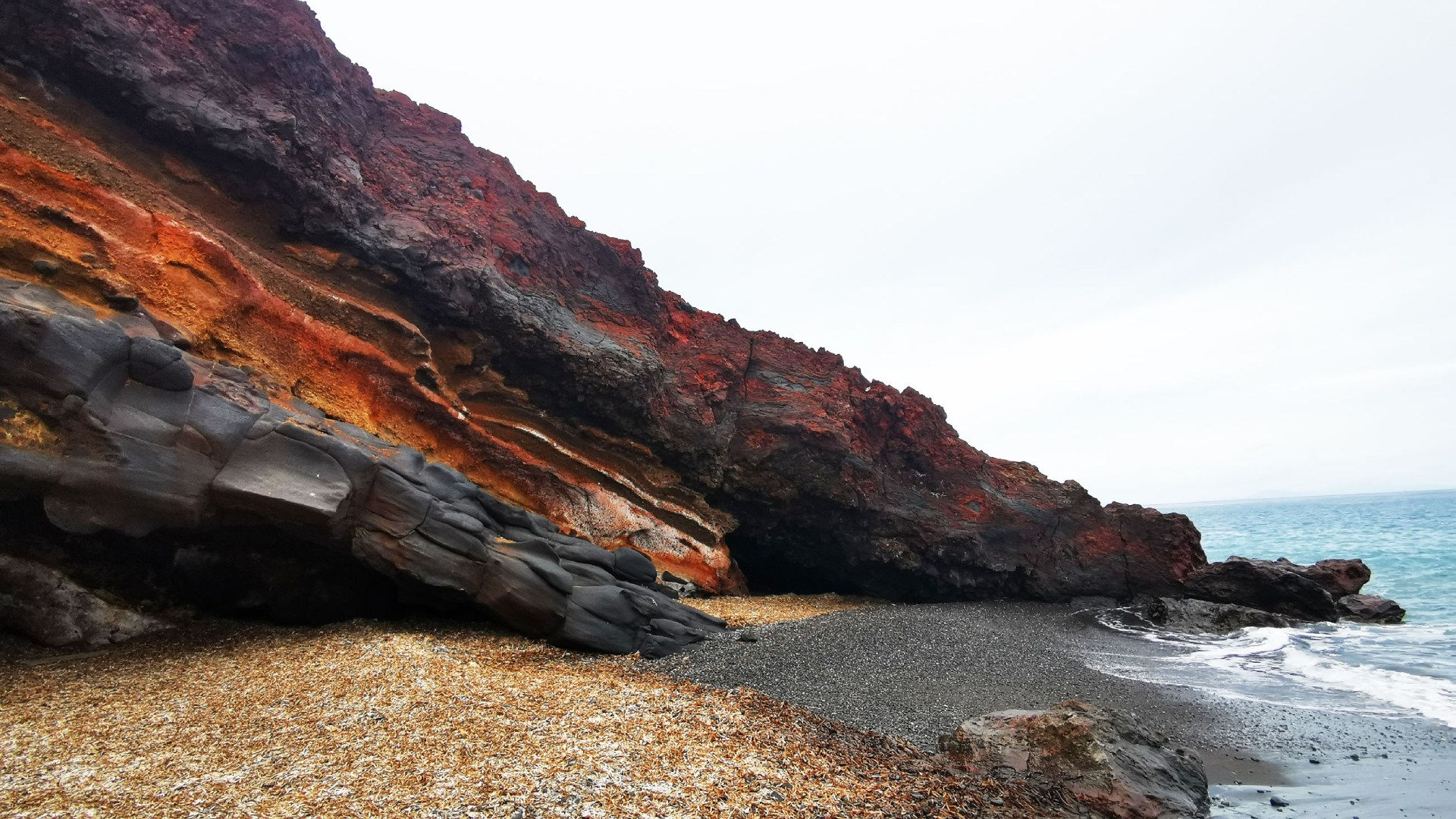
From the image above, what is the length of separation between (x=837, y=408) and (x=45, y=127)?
68.1ft

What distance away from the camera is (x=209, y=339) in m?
11.8

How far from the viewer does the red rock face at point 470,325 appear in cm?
1231

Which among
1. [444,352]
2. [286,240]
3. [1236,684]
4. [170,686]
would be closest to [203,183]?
[286,240]

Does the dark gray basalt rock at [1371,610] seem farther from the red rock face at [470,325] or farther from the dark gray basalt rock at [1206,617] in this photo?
the red rock face at [470,325]

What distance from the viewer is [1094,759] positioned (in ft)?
25.4

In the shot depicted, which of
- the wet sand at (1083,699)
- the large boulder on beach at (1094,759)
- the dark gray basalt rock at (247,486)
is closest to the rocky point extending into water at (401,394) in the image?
the dark gray basalt rock at (247,486)

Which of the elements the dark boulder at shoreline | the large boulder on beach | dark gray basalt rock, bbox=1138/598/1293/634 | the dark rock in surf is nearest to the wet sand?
the large boulder on beach

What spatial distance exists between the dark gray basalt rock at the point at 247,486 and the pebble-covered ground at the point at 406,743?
1.43m

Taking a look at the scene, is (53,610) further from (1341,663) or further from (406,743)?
(1341,663)

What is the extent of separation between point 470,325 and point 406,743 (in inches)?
495

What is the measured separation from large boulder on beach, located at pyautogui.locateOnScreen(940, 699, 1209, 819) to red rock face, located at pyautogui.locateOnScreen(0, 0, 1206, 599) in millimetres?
11691

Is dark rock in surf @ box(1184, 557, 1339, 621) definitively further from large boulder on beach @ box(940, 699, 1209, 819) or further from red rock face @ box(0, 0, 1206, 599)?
Answer: large boulder on beach @ box(940, 699, 1209, 819)

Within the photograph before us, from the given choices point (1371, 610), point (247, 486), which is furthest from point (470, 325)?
point (1371, 610)

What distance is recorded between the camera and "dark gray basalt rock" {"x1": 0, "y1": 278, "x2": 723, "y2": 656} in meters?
8.71
